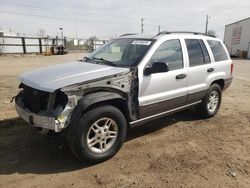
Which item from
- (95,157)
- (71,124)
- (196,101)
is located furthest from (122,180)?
(196,101)

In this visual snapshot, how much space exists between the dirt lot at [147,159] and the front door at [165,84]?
0.63 meters

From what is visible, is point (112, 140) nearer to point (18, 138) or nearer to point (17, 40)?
point (18, 138)

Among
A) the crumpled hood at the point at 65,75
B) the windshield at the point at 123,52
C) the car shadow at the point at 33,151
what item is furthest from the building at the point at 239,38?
the crumpled hood at the point at 65,75

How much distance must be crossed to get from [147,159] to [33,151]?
1.80 meters

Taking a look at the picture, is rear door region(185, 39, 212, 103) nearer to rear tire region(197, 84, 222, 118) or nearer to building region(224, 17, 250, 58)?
rear tire region(197, 84, 222, 118)

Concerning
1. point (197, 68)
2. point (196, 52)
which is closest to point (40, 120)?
point (197, 68)

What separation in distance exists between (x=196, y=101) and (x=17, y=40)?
29.0 meters

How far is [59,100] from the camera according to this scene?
344 centimetres

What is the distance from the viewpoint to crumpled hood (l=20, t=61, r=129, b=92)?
11.3 feet

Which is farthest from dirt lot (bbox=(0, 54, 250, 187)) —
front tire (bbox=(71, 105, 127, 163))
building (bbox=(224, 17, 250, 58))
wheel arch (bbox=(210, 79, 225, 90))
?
building (bbox=(224, 17, 250, 58))

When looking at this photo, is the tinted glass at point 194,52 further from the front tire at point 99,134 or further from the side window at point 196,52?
the front tire at point 99,134

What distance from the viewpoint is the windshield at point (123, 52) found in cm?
427

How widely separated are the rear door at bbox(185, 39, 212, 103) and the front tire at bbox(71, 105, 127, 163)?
6.11 feet

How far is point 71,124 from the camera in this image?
3.40 meters
